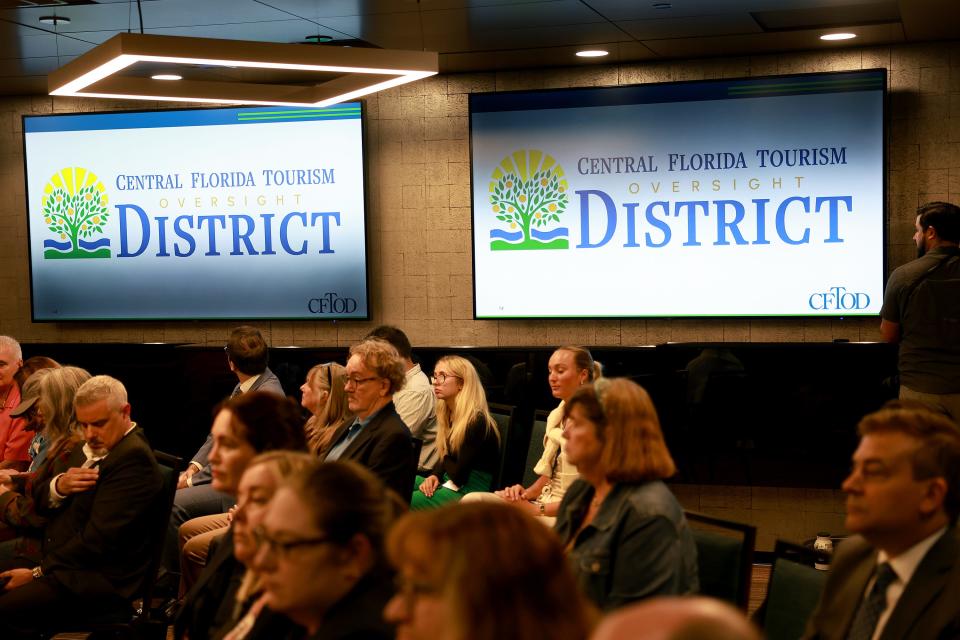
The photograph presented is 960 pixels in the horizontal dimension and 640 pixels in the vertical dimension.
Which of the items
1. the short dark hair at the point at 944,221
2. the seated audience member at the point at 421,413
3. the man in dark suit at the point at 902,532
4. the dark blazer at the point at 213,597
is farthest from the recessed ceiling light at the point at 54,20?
the man in dark suit at the point at 902,532

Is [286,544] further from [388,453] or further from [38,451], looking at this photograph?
[38,451]

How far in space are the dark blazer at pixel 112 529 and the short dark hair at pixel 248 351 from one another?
1.91m

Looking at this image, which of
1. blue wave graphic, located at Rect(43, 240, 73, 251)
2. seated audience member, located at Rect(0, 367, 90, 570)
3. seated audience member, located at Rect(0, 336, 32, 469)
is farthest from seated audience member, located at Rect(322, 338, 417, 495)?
blue wave graphic, located at Rect(43, 240, 73, 251)

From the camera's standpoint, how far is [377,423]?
14.9 ft

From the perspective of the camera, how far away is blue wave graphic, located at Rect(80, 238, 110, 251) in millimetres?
8999

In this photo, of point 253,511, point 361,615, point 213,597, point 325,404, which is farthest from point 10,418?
point 361,615

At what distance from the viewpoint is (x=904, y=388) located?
598 cm

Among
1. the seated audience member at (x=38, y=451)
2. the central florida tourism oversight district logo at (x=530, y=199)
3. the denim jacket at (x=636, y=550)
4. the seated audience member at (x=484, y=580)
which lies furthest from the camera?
the central florida tourism oversight district logo at (x=530, y=199)

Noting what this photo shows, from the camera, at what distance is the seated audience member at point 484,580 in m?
1.45

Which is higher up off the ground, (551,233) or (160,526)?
(551,233)

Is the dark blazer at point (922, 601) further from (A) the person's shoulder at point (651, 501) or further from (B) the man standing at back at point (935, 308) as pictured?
(B) the man standing at back at point (935, 308)

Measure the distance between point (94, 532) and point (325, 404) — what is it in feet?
5.32

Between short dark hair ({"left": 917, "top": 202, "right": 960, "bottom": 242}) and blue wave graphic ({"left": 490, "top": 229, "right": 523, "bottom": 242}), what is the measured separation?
3013mm

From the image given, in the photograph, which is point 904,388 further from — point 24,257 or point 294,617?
point 24,257
